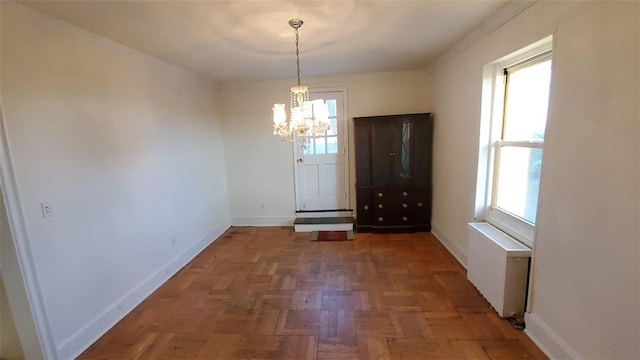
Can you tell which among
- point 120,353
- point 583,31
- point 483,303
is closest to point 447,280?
point 483,303

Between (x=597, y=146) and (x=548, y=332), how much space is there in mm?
1243

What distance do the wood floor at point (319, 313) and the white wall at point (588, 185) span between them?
1.43 ft

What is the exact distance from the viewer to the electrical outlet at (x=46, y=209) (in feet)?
6.15

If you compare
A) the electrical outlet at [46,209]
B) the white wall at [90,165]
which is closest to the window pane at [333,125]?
the white wall at [90,165]

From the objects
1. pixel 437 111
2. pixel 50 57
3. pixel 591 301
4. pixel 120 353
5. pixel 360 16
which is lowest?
pixel 120 353

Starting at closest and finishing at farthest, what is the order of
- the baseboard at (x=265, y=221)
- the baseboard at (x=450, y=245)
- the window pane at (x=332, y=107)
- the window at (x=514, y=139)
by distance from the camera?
the window at (x=514, y=139)
the baseboard at (x=450, y=245)
the window pane at (x=332, y=107)
the baseboard at (x=265, y=221)

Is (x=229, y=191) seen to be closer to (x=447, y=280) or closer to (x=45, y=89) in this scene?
(x=45, y=89)

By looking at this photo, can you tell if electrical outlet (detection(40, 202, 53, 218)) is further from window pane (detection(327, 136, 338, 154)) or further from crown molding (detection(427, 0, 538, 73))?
crown molding (detection(427, 0, 538, 73))

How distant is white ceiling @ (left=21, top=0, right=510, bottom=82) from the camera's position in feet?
6.31

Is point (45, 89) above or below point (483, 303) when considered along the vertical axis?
above

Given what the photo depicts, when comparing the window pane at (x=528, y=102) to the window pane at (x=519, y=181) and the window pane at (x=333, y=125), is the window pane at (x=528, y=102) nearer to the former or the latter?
the window pane at (x=519, y=181)

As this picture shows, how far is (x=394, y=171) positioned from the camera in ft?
13.8

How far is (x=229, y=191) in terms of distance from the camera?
4.87m

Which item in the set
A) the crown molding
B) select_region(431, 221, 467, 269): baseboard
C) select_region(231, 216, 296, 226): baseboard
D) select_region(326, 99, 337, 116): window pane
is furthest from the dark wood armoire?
select_region(231, 216, 296, 226): baseboard
